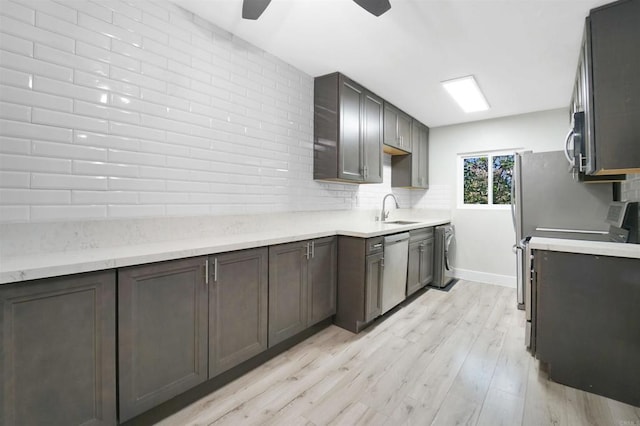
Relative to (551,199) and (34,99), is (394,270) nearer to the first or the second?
(551,199)

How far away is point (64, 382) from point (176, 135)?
57.0 inches

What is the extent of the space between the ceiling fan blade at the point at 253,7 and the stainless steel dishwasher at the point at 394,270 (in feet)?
6.84

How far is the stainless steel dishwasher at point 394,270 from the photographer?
2.90m

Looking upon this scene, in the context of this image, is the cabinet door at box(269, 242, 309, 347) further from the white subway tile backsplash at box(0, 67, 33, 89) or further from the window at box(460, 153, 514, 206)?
the window at box(460, 153, 514, 206)

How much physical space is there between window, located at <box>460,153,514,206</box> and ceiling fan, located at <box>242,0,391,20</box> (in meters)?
3.57

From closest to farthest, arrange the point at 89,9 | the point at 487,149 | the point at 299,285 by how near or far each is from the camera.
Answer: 1. the point at 89,9
2. the point at 299,285
3. the point at 487,149

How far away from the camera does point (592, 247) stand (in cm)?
183

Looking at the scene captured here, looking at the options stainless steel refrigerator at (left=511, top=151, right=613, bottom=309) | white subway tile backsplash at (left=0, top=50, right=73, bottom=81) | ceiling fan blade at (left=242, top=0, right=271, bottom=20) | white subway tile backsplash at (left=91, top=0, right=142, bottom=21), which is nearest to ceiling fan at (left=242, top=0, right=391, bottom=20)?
ceiling fan blade at (left=242, top=0, right=271, bottom=20)

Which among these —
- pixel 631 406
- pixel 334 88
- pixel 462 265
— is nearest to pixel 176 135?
pixel 334 88

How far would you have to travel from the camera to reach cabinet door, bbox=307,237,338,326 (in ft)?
8.11

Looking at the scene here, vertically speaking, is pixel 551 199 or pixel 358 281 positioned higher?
pixel 551 199

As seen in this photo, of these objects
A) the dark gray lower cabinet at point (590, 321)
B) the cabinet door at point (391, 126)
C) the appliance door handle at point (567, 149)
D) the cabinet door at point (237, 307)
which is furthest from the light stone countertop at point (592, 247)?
the cabinet door at point (391, 126)

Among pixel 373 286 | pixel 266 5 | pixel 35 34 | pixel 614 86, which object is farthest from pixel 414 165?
pixel 35 34

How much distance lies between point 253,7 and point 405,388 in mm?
2546
